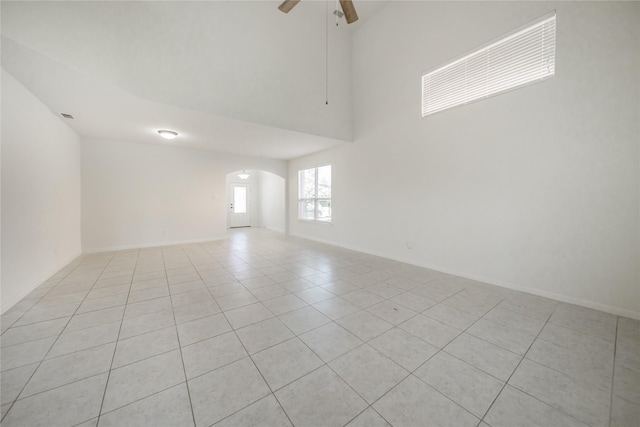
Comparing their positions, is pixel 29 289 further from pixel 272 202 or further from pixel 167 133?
pixel 272 202

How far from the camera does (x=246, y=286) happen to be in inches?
126

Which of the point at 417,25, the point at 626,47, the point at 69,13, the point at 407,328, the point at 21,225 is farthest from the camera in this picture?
the point at 417,25

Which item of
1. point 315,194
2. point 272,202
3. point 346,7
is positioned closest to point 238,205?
point 272,202

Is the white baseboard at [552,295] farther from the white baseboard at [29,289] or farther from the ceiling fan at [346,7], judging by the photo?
the white baseboard at [29,289]

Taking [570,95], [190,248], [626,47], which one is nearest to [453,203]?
[570,95]

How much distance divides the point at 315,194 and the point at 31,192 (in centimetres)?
524

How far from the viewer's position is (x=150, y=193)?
18.9 ft

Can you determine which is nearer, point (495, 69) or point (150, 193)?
point (495, 69)

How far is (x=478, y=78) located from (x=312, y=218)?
192 inches

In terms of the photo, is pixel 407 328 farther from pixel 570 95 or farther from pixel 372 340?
pixel 570 95

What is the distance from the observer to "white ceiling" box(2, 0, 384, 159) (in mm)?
2582

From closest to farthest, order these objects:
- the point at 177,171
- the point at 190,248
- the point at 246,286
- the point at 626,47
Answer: the point at 626,47
the point at 246,286
the point at 190,248
the point at 177,171

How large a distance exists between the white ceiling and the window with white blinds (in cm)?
201

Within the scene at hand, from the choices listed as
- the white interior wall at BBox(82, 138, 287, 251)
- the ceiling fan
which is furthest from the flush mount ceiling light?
the ceiling fan
